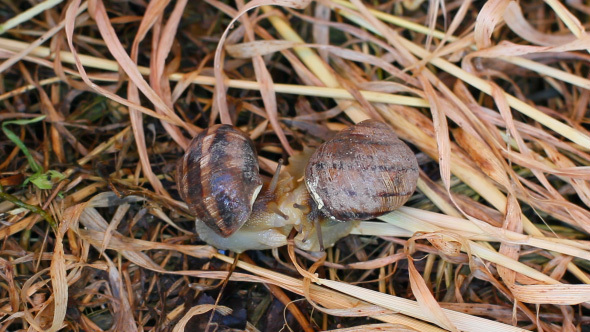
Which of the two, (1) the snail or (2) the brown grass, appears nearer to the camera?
(1) the snail

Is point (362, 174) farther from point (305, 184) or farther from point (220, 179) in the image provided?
point (220, 179)

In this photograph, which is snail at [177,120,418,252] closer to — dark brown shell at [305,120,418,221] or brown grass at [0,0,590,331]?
dark brown shell at [305,120,418,221]

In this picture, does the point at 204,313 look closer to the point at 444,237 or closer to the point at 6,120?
the point at 444,237

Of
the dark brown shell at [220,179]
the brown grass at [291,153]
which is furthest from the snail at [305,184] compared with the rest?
the brown grass at [291,153]

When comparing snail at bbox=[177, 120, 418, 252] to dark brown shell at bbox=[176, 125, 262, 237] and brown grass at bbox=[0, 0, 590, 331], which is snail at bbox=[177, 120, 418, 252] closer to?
dark brown shell at bbox=[176, 125, 262, 237]

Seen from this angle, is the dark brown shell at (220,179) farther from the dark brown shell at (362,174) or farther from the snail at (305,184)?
the dark brown shell at (362,174)

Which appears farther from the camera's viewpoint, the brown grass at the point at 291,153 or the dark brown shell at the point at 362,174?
the brown grass at the point at 291,153

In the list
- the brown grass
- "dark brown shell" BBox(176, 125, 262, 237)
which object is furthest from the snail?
the brown grass
